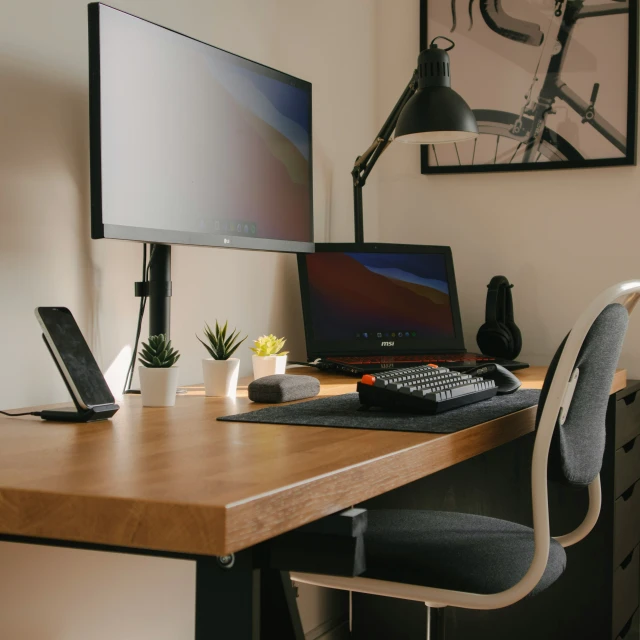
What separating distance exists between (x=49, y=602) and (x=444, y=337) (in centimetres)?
128

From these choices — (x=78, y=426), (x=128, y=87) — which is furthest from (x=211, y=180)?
(x=78, y=426)

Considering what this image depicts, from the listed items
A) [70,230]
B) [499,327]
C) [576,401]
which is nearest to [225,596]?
[576,401]

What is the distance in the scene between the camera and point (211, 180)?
1669mm

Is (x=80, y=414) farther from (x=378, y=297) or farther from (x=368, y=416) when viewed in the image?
(x=378, y=297)

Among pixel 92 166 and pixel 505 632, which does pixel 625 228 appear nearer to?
pixel 505 632

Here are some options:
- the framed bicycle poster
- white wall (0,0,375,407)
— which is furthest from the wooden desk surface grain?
the framed bicycle poster

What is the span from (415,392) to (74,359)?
0.51 meters

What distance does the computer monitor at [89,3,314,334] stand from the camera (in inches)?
56.0

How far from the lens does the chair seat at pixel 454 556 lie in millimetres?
1258

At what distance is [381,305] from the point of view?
93.0 inches

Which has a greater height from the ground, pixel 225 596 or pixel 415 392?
pixel 415 392

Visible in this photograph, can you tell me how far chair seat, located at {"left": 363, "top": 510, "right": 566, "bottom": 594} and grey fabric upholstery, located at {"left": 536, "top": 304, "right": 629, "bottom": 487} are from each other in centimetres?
14

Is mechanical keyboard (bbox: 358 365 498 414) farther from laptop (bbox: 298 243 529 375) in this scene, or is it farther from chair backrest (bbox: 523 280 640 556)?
laptop (bbox: 298 243 529 375)

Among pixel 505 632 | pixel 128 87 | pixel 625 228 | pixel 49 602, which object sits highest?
pixel 128 87
